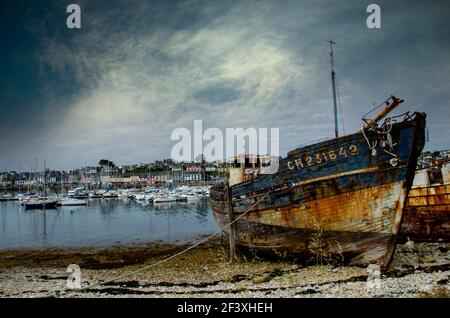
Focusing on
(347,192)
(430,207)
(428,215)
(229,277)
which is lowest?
(229,277)

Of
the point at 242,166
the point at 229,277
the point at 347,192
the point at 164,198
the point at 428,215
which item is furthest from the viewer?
the point at 164,198

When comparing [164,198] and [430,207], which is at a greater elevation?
[430,207]

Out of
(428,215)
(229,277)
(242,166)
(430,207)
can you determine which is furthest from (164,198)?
(229,277)

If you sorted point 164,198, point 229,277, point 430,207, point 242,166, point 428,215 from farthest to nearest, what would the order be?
1. point 164,198
2. point 242,166
3. point 428,215
4. point 430,207
5. point 229,277

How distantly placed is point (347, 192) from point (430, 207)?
29.1 ft

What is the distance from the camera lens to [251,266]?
14555mm

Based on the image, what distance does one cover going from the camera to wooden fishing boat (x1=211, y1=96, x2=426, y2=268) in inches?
445

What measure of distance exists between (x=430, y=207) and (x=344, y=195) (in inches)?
350

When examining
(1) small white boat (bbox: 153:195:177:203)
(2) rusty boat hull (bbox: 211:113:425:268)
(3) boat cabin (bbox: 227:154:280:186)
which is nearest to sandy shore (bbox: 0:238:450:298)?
(2) rusty boat hull (bbox: 211:113:425:268)

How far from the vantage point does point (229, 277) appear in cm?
1305

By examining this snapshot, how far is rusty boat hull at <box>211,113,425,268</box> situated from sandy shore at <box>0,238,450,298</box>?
3.11 ft

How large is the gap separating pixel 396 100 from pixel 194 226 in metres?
27.9

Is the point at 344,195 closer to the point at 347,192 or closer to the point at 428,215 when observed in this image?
the point at 347,192

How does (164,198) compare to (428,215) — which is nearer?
(428,215)
